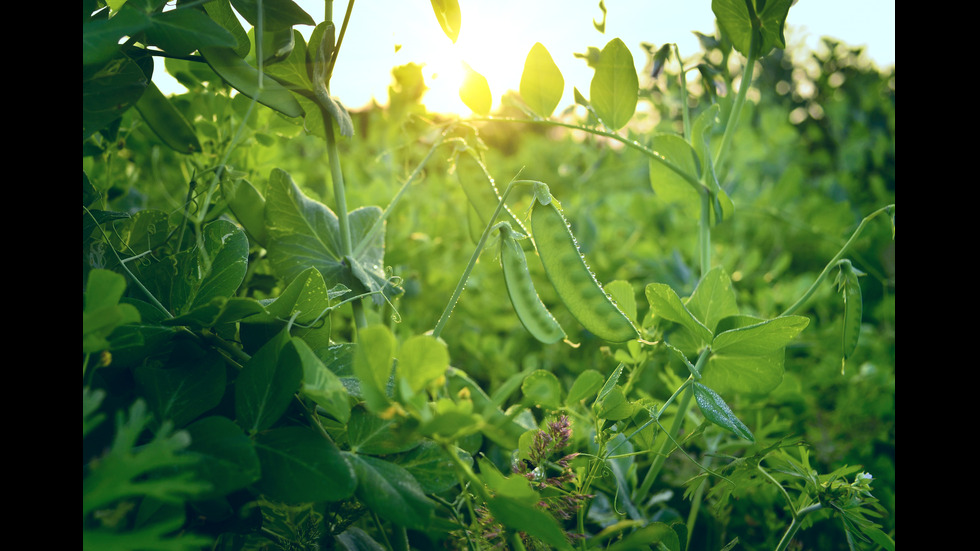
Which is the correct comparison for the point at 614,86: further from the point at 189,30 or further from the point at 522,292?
→ the point at 189,30

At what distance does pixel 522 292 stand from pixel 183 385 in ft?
0.83

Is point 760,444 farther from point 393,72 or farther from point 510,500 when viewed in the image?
point 393,72

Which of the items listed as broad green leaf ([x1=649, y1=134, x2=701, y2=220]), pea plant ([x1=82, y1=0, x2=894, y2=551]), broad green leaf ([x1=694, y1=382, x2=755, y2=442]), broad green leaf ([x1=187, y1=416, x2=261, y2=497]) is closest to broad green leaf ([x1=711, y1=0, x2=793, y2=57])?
pea plant ([x1=82, y1=0, x2=894, y2=551])

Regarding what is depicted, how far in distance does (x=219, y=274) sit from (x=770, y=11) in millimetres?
525

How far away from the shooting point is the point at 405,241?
115 cm

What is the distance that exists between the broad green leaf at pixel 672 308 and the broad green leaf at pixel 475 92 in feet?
0.86

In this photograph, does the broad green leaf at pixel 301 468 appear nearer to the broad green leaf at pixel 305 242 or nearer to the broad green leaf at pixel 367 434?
the broad green leaf at pixel 367 434

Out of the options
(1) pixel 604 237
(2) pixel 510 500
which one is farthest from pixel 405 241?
(2) pixel 510 500

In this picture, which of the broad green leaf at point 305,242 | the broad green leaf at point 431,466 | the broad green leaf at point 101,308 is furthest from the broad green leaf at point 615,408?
the broad green leaf at point 101,308

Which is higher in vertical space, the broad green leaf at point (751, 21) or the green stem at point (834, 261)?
the broad green leaf at point (751, 21)

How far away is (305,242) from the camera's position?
553 millimetres

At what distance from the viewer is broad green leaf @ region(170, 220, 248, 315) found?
17.2 inches

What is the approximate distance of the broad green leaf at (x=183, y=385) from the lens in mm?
380

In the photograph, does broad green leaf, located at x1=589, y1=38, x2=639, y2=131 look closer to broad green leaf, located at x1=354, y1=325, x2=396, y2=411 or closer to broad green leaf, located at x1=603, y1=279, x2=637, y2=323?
broad green leaf, located at x1=603, y1=279, x2=637, y2=323
